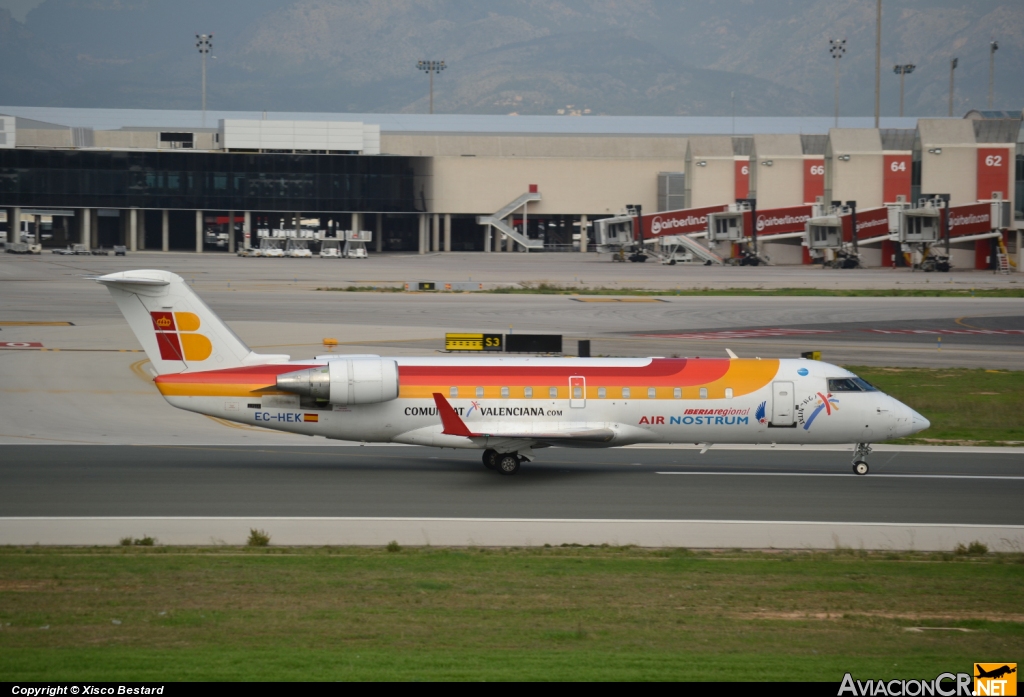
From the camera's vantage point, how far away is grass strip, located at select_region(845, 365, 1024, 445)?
113 feet

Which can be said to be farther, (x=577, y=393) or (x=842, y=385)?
(x=842, y=385)

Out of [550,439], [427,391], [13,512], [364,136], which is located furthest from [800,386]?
[364,136]

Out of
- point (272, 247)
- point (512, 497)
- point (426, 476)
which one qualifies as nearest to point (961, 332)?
point (426, 476)

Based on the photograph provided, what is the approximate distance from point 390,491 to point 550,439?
4.26 metres

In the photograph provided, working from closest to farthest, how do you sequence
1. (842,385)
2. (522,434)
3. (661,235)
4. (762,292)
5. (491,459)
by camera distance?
(522,434)
(842,385)
(491,459)
(762,292)
(661,235)

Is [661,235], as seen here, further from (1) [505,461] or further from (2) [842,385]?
(1) [505,461]

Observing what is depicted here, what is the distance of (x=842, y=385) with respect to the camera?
93.8 feet

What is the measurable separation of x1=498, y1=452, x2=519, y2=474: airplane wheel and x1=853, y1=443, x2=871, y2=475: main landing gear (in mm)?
9199

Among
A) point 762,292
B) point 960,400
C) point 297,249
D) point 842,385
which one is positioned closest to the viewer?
point 842,385

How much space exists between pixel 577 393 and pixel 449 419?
3473 mm

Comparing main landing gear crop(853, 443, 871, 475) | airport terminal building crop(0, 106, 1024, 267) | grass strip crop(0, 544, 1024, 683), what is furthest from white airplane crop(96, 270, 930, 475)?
airport terminal building crop(0, 106, 1024, 267)

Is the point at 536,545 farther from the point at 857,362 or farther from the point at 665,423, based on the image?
the point at 857,362

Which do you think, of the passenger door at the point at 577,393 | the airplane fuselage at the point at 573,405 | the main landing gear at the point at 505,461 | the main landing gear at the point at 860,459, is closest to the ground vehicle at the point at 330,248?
the airplane fuselage at the point at 573,405

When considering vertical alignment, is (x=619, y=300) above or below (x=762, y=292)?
below
